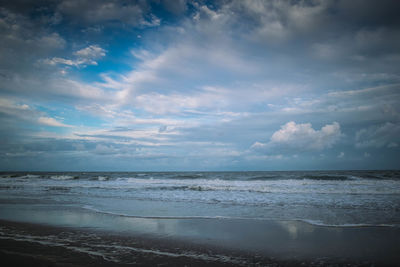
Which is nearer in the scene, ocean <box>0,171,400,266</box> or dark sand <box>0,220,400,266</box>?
dark sand <box>0,220,400,266</box>

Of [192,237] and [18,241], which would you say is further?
[192,237]

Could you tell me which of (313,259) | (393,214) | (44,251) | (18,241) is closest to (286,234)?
(313,259)

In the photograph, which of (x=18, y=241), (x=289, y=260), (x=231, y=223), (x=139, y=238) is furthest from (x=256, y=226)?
(x=18, y=241)

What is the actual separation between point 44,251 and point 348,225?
29.8 feet

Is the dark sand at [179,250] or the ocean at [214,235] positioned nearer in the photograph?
the dark sand at [179,250]

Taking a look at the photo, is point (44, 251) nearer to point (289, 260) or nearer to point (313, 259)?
point (289, 260)

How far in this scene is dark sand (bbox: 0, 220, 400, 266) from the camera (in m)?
4.71

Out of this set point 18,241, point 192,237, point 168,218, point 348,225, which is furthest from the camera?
point 168,218

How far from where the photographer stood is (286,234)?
6711 mm

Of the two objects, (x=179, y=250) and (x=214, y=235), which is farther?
(x=214, y=235)

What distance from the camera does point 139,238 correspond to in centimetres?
642

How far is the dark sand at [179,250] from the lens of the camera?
4.71 m

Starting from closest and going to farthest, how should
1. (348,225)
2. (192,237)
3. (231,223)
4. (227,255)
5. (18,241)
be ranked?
(227,255), (18,241), (192,237), (348,225), (231,223)

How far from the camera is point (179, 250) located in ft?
18.0
